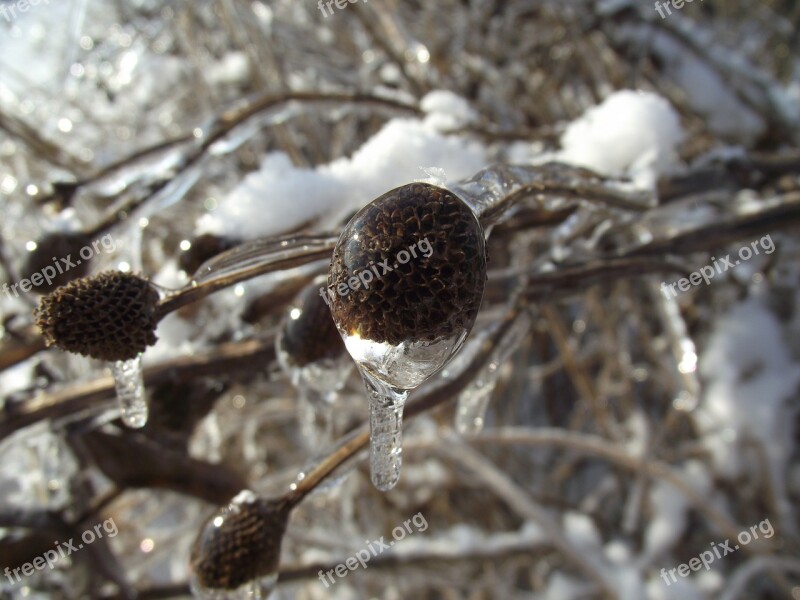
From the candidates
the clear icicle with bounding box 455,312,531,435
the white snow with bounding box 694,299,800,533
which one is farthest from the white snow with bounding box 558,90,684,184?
the white snow with bounding box 694,299,800,533

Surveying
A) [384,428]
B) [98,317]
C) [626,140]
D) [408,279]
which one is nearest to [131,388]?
[98,317]

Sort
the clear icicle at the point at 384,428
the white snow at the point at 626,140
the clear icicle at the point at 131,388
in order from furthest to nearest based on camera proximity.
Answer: the white snow at the point at 626,140 → the clear icicle at the point at 131,388 → the clear icicle at the point at 384,428

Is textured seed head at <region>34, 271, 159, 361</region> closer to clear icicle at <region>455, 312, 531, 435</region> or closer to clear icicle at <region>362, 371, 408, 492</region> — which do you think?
clear icicle at <region>362, 371, 408, 492</region>

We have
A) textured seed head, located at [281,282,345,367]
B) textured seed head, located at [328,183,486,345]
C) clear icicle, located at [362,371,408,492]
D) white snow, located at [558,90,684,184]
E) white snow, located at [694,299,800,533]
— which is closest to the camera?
textured seed head, located at [328,183,486,345]

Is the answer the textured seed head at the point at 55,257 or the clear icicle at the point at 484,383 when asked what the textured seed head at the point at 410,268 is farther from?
the textured seed head at the point at 55,257

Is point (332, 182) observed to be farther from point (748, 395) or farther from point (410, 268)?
point (748, 395)

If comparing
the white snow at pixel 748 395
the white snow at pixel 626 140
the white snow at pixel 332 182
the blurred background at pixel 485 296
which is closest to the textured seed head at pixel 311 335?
the blurred background at pixel 485 296
